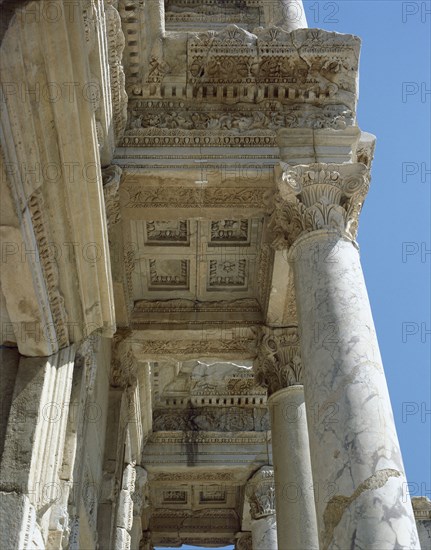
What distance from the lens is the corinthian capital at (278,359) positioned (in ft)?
32.0

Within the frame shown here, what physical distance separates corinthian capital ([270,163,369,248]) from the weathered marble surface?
0.60 feet

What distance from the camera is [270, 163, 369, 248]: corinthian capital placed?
712 cm

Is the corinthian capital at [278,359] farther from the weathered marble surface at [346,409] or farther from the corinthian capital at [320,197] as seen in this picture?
the weathered marble surface at [346,409]

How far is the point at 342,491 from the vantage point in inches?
207

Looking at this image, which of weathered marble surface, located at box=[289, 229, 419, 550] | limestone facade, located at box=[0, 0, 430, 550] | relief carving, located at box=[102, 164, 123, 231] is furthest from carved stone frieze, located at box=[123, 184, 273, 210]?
weathered marble surface, located at box=[289, 229, 419, 550]

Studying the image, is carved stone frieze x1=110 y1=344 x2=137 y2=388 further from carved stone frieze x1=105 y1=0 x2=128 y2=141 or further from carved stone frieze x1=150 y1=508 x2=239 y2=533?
carved stone frieze x1=150 y1=508 x2=239 y2=533

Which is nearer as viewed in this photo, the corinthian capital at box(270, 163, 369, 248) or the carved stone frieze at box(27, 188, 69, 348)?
the carved stone frieze at box(27, 188, 69, 348)

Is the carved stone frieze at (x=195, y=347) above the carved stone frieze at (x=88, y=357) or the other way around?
above

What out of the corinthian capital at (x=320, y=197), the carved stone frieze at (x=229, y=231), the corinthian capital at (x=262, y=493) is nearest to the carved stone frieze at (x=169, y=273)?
the carved stone frieze at (x=229, y=231)

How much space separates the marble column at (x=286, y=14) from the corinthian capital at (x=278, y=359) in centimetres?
410

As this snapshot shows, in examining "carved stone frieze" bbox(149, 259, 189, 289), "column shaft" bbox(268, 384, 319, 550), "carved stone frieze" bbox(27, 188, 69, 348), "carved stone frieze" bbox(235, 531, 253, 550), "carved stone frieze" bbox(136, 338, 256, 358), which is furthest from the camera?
"carved stone frieze" bbox(235, 531, 253, 550)

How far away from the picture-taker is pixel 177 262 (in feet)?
33.4

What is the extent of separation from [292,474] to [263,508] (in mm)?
4764

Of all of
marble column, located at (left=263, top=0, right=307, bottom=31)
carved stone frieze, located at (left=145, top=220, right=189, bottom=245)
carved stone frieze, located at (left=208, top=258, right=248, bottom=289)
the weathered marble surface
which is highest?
marble column, located at (left=263, top=0, right=307, bottom=31)
